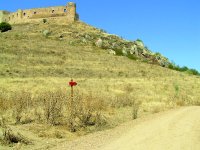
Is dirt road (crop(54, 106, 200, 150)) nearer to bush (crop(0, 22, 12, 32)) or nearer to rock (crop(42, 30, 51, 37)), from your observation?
rock (crop(42, 30, 51, 37))

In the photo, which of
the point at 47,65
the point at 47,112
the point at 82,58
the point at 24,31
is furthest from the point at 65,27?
the point at 47,112

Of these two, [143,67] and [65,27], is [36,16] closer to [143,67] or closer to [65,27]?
[65,27]

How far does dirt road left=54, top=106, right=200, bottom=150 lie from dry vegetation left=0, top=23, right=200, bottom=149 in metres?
0.94

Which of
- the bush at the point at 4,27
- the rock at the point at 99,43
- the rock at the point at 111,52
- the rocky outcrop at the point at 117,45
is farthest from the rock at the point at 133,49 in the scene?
the bush at the point at 4,27

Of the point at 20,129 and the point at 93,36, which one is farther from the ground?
the point at 93,36

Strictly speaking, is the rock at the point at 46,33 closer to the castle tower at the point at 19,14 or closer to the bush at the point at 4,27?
the bush at the point at 4,27

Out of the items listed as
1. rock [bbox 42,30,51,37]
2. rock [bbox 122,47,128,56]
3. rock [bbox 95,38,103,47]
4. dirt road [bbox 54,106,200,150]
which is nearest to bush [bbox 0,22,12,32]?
rock [bbox 42,30,51,37]

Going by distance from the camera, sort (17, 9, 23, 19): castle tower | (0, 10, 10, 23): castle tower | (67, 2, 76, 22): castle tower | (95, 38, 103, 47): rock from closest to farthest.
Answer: (95, 38, 103, 47): rock, (67, 2, 76, 22): castle tower, (17, 9, 23, 19): castle tower, (0, 10, 10, 23): castle tower

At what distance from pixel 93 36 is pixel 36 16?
2227cm

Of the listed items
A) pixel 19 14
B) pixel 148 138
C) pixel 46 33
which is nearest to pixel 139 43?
pixel 46 33

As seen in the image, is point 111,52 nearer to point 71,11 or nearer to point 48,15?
point 71,11

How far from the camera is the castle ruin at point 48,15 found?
277ft

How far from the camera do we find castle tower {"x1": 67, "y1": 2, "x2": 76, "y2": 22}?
83875mm

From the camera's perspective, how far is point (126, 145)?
9.71m
